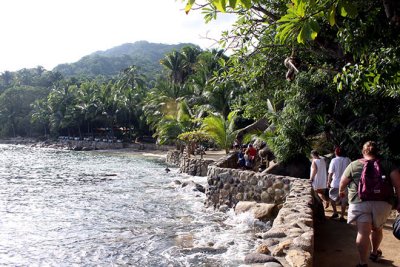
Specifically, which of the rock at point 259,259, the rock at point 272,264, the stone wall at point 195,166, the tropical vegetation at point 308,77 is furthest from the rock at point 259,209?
the stone wall at point 195,166

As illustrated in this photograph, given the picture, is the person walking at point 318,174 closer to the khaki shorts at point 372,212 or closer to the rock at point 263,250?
the khaki shorts at point 372,212

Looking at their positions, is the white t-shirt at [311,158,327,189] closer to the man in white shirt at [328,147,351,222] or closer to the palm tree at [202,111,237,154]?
the man in white shirt at [328,147,351,222]

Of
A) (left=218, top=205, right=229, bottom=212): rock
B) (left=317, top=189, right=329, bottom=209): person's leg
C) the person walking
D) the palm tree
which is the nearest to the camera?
the person walking

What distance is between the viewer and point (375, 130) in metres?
10.0

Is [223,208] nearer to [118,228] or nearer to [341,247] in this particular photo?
[118,228]

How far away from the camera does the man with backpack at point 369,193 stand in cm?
445

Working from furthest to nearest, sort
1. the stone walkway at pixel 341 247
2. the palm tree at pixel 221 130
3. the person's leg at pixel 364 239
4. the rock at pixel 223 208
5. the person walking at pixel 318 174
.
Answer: the palm tree at pixel 221 130 → the rock at pixel 223 208 → the person walking at pixel 318 174 → the stone walkway at pixel 341 247 → the person's leg at pixel 364 239

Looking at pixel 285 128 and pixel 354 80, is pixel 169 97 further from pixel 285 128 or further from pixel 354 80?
pixel 354 80

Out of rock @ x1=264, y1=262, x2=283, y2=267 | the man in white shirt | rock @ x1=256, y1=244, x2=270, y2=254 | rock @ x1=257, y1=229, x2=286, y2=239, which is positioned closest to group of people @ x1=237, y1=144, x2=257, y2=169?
the man in white shirt

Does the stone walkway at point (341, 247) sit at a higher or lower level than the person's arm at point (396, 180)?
lower

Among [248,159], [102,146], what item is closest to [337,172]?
[248,159]

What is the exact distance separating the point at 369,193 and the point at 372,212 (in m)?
0.26

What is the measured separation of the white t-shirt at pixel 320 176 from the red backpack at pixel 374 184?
4091 mm

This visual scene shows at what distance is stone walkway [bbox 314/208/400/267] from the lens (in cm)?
527
